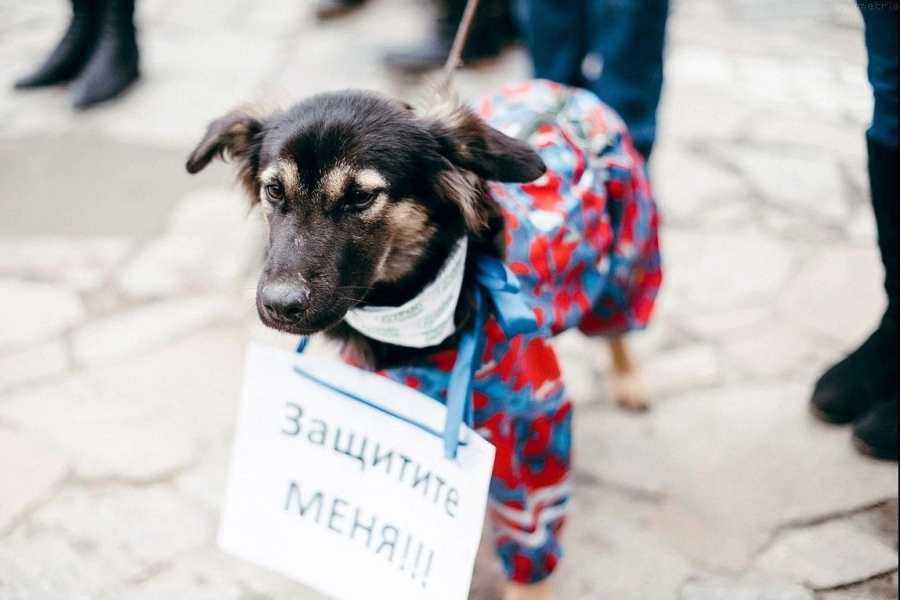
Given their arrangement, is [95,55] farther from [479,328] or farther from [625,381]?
[479,328]

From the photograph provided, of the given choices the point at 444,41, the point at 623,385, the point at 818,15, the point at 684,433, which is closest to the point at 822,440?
the point at 684,433

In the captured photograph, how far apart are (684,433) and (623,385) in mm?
245

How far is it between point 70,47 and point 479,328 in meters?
3.74

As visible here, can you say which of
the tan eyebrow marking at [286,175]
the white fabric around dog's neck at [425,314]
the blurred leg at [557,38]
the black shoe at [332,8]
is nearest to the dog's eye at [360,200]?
the tan eyebrow marking at [286,175]

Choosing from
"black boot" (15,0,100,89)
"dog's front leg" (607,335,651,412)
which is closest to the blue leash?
"dog's front leg" (607,335,651,412)

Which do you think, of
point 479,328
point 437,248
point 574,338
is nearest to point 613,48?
point 574,338

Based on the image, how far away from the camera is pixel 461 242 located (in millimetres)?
1739

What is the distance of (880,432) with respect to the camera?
237cm

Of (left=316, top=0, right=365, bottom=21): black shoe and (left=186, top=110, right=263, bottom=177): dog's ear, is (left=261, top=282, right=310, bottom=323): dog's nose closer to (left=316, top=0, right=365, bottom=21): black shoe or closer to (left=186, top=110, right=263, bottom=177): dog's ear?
(left=186, top=110, right=263, bottom=177): dog's ear

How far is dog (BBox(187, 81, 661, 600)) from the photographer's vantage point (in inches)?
64.2

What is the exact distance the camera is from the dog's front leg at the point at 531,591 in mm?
1949

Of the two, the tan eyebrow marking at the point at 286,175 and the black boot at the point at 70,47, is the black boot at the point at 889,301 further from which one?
the black boot at the point at 70,47

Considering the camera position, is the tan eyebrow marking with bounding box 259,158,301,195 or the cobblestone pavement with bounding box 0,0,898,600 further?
the cobblestone pavement with bounding box 0,0,898,600

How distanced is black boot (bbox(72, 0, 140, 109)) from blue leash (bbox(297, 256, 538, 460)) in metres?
3.31
